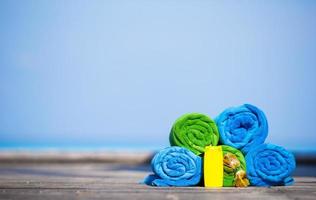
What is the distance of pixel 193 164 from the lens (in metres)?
4.16

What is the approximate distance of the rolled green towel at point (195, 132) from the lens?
14.0 feet

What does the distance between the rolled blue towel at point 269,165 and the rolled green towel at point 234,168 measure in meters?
0.08

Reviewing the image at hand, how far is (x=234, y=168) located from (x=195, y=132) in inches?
20.8

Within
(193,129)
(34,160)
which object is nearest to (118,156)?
(34,160)

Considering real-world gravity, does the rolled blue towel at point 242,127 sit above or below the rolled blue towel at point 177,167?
above

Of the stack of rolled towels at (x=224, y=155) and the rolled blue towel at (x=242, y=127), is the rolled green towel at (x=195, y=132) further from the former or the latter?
the rolled blue towel at (x=242, y=127)

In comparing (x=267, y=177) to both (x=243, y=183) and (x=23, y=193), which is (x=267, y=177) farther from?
(x=23, y=193)

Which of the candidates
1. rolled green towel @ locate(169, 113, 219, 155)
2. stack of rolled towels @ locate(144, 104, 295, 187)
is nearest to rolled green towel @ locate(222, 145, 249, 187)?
stack of rolled towels @ locate(144, 104, 295, 187)

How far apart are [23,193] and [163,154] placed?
1357 mm

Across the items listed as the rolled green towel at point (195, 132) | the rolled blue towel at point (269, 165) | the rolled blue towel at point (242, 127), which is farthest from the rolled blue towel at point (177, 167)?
the rolled blue towel at point (269, 165)

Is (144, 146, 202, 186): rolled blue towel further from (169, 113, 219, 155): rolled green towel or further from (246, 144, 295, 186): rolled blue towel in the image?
(246, 144, 295, 186): rolled blue towel

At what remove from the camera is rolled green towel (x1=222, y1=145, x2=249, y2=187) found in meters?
4.16

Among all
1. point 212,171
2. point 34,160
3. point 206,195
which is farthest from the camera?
point 34,160

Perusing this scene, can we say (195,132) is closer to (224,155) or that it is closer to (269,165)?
(224,155)
